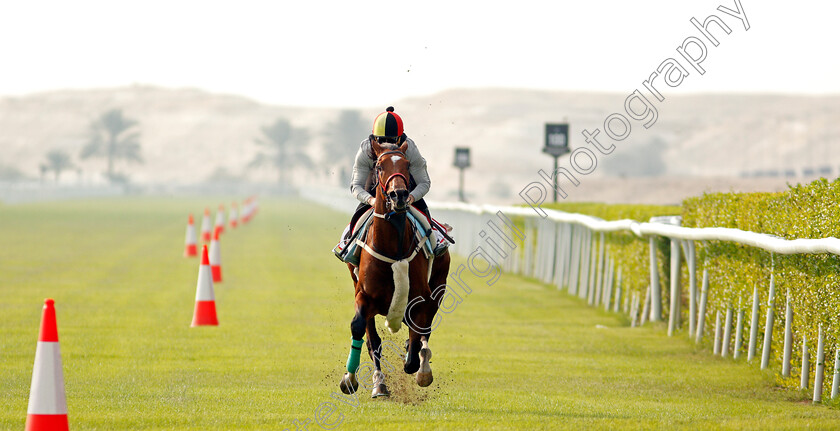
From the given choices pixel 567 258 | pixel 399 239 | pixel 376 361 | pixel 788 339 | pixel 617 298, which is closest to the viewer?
pixel 399 239

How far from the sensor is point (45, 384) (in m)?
6.85

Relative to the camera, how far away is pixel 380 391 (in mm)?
8695

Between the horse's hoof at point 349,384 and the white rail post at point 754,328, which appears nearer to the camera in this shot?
the horse's hoof at point 349,384

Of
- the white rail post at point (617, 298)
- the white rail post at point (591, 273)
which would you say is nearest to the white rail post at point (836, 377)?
the white rail post at point (617, 298)

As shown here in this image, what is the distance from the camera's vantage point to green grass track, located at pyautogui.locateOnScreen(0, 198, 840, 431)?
781cm

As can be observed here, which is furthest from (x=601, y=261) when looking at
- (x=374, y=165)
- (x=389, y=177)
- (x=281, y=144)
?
(x=281, y=144)

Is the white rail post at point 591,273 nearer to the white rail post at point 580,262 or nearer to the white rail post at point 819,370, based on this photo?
the white rail post at point 580,262

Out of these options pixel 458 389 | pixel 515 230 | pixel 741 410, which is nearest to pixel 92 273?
pixel 515 230

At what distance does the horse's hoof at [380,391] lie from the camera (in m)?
8.66

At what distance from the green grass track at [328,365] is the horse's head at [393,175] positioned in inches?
57.0

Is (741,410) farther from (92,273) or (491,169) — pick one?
(491,169)

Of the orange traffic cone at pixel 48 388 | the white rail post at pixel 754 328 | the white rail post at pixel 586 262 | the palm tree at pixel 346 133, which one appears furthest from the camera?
the palm tree at pixel 346 133

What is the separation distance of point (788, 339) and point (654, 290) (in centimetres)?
429

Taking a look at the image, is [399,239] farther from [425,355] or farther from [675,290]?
[675,290]
